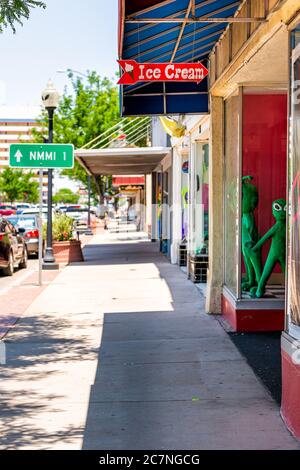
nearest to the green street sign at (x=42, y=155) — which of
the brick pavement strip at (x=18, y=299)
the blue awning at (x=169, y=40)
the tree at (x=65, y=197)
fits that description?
the brick pavement strip at (x=18, y=299)

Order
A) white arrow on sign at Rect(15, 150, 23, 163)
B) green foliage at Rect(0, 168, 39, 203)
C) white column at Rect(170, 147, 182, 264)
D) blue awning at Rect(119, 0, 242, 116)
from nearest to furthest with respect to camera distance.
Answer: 1. blue awning at Rect(119, 0, 242, 116)
2. white arrow on sign at Rect(15, 150, 23, 163)
3. white column at Rect(170, 147, 182, 264)
4. green foliage at Rect(0, 168, 39, 203)

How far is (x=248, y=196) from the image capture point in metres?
10.9

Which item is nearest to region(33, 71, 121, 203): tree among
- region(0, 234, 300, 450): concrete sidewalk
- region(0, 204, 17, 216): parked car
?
region(0, 204, 17, 216): parked car

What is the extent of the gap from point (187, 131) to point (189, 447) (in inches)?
475

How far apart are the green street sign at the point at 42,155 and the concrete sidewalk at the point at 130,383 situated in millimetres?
3617

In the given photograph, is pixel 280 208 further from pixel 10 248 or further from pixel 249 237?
pixel 10 248

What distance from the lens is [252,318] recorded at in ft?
33.8

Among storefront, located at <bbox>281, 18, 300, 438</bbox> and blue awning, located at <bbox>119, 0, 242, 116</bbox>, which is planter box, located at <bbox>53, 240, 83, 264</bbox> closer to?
blue awning, located at <bbox>119, 0, 242, 116</bbox>

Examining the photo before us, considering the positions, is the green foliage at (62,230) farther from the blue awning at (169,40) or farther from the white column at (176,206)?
the blue awning at (169,40)

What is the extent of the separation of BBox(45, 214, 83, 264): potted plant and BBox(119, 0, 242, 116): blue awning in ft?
→ 36.1

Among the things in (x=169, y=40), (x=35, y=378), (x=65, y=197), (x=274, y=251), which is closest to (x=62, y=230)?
(x=274, y=251)

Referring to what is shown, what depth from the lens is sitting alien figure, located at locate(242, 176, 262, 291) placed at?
10.8m

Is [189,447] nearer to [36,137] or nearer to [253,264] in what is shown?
[253,264]

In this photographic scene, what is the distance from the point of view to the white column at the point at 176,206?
2080cm
